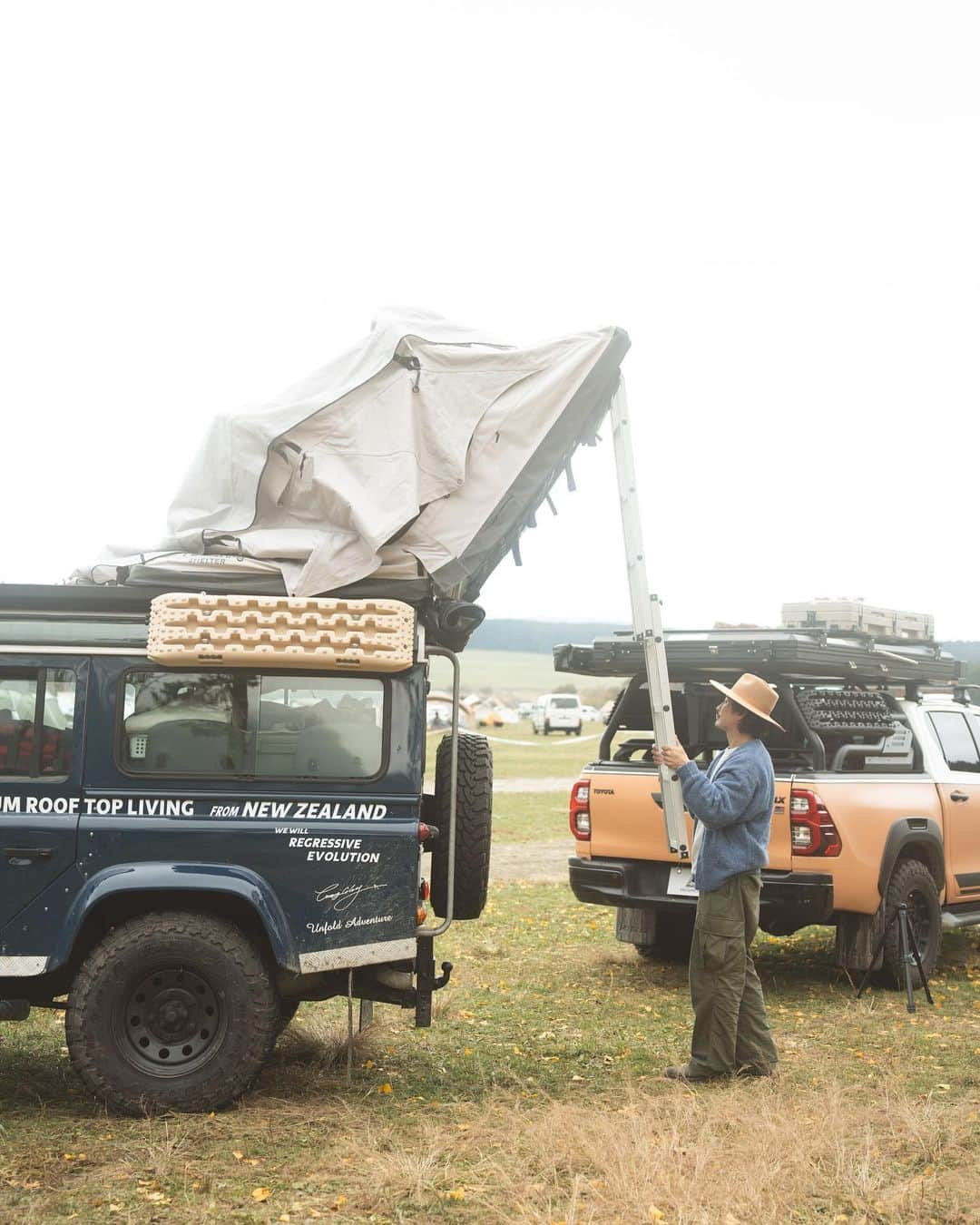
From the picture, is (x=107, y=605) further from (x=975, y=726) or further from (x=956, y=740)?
(x=975, y=726)

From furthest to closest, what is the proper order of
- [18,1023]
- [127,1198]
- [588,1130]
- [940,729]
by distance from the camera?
[940,729], [18,1023], [588,1130], [127,1198]

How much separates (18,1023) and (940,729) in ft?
21.1

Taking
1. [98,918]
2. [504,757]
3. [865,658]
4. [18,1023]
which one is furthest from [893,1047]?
[504,757]

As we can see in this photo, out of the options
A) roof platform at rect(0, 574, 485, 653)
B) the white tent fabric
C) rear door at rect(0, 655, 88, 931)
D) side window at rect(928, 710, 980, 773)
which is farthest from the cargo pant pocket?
side window at rect(928, 710, 980, 773)

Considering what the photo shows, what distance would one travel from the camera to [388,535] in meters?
6.46

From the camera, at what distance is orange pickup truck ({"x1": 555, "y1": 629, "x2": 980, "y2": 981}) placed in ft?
28.0

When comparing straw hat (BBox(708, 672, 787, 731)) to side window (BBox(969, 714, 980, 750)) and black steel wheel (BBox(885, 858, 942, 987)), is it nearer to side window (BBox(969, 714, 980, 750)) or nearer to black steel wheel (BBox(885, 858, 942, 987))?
black steel wheel (BBox(885, 858, 942, 987))

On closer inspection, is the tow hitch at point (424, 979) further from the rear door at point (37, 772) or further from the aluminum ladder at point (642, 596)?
the rear door at point (37, 772)

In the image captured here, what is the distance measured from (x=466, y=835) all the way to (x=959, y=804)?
14.9 feet

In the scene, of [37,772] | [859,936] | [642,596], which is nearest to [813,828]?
[859,936]

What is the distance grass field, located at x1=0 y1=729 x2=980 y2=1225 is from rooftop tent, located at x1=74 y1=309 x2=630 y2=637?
2375 millimetres

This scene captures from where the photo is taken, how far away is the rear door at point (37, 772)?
6219mm

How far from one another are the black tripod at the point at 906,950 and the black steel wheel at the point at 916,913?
2.0 inches

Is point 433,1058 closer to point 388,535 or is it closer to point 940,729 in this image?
point 388,535
